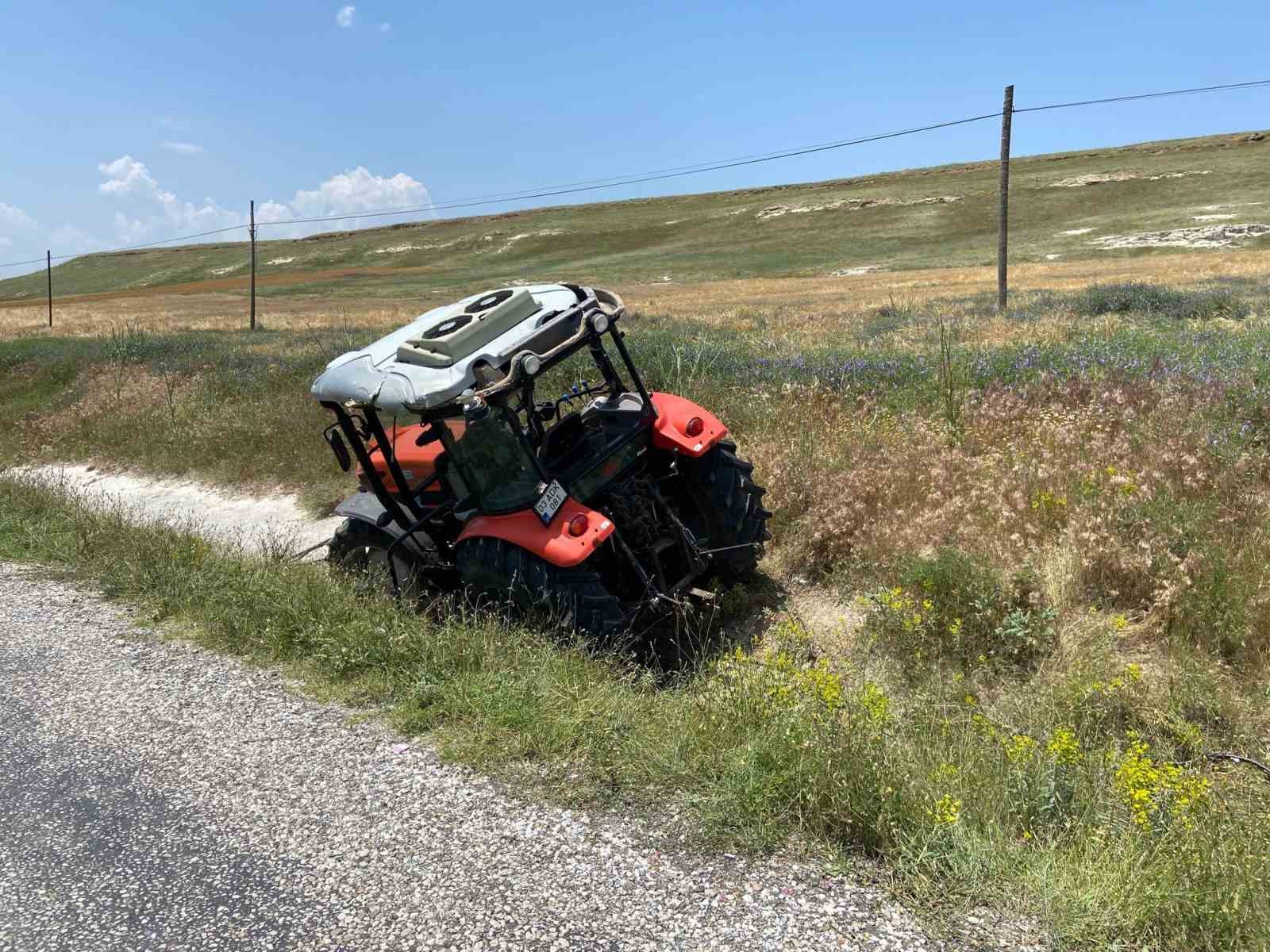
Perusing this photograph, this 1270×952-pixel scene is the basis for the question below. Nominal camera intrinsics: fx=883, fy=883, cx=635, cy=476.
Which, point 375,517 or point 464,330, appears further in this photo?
point 375,517

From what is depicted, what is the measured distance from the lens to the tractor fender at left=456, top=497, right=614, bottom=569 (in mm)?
4570

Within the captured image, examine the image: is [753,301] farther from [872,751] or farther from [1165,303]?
[872,751]

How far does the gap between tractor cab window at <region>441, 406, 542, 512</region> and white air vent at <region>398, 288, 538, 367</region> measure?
0.39m

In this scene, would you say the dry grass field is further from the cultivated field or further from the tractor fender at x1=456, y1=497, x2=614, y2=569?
the tractor fender at x1=456, y1=497, x2=614, y2=569

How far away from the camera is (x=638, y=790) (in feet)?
11.0

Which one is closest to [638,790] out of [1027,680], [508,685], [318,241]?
[508,685]

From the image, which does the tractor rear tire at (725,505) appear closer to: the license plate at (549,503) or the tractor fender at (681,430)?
the tractor fender at (681,430)

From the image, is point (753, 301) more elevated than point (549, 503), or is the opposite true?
point (753, 301)

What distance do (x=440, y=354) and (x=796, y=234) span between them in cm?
7574

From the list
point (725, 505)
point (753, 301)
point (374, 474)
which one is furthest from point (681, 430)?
point (753, 301)

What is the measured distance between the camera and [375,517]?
573 cm

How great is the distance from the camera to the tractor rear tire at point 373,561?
5.54 m

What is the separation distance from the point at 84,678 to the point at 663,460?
11.9 ft

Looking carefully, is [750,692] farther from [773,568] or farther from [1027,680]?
[773,568]
